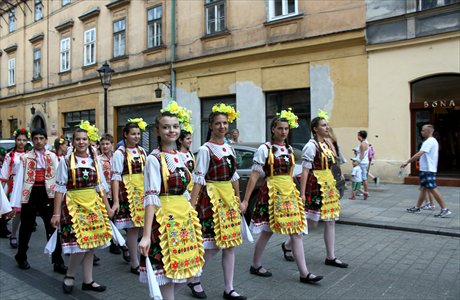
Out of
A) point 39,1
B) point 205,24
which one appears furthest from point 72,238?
point 39,1

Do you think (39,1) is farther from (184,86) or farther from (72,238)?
(72,238)

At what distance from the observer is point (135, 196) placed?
5367 mm

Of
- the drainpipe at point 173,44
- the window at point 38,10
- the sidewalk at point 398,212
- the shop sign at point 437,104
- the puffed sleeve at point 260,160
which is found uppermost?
the window at point 38,10

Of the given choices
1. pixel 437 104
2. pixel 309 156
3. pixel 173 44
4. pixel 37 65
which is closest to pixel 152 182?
pixel 309 156

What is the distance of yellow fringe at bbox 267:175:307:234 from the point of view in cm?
469

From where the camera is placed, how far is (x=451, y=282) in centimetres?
471

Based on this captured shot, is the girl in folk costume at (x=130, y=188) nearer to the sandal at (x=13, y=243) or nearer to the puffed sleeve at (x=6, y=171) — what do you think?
the puffed sleeve at (x=6, y=171)

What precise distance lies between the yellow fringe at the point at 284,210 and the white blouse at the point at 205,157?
685mm

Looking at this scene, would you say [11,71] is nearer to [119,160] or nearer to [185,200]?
[119,160]

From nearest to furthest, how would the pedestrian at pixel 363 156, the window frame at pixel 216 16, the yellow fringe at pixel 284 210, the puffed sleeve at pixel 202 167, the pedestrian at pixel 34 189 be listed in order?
the puffed sleeve at pixel 202 167
the yellow fringe at pixel 284 210
the pedestrian at pixel 34 189
the pedestrian at pixel 363 156
the window frame at pixel 216 16

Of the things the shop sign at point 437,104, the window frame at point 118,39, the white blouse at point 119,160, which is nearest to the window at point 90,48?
the window frame at point 118,39

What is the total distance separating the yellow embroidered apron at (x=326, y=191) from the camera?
5.18m

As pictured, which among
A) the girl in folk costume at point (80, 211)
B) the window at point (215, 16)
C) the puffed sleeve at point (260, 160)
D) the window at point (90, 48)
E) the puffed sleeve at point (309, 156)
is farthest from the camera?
the window at point (90, 48)

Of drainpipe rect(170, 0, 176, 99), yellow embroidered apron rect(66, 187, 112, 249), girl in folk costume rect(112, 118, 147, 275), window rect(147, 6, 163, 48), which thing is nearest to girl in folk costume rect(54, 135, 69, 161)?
girl in folk costume rect(112, 118, 147, 275)
